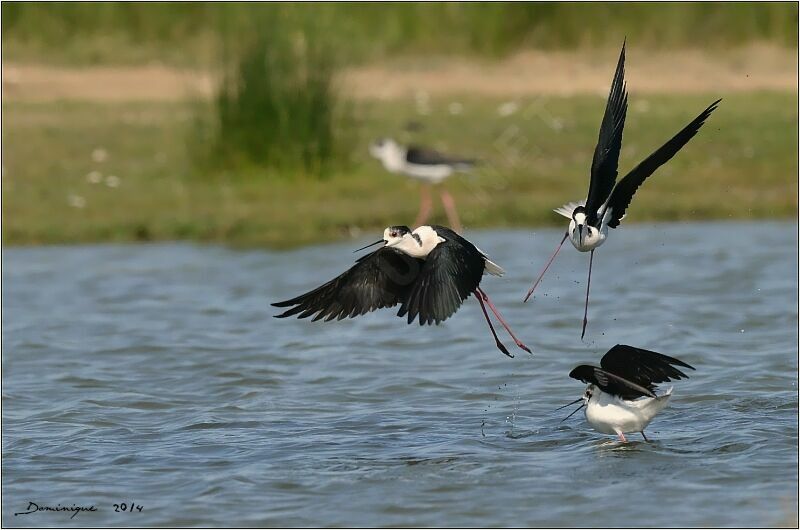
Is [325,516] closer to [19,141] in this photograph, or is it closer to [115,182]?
[115,182]

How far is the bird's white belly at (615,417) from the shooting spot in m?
5.63

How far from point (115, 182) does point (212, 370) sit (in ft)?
15.9

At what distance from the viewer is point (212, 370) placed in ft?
24.8

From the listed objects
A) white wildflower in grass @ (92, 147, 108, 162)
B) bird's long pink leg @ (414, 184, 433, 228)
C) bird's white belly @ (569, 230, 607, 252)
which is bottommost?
bird's long pink leg @ (414, 184, 433, 228)

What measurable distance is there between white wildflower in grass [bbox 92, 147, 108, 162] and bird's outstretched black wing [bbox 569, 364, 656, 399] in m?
8.01

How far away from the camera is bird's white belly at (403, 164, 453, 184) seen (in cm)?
1152

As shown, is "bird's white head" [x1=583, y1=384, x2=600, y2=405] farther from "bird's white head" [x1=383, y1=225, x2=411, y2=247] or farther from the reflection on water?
"bird's white head" [x1=383, y1=225, x2=411, y2=247]

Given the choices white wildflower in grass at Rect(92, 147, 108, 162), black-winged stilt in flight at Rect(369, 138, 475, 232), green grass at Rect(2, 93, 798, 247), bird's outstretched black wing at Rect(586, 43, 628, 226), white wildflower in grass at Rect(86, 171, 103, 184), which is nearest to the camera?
bird's outstretched black wing at Rect(586, 43, 628, 226)

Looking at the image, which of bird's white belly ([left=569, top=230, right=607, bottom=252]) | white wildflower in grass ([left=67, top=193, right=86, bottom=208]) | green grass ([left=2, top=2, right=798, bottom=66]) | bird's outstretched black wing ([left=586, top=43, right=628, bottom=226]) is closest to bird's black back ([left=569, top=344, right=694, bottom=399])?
bird's white belly ([left=569, top=230, right=607, bottom=252])

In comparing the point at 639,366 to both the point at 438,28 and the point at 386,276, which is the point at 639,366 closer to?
the point at 386,276

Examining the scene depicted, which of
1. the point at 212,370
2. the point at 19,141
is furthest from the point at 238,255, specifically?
the point at 19,141

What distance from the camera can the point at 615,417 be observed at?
5.65 meters

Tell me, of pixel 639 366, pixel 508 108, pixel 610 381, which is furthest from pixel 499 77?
pixel 610 381

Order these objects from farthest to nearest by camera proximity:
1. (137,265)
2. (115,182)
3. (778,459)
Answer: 1. (115,182)
2. (137,265)
3. (778,459)
